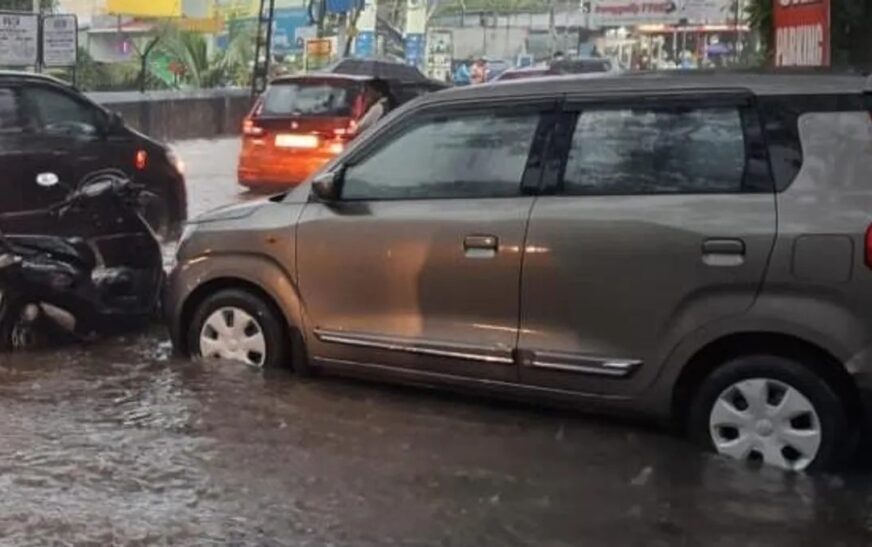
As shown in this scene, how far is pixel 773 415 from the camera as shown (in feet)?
19.1

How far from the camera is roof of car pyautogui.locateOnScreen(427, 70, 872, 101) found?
589 cm

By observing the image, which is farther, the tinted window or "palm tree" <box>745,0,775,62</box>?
"palm tree" <box>745,0,775,62</box>

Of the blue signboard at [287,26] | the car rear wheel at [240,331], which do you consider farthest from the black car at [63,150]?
the blue signboard at [287,26]

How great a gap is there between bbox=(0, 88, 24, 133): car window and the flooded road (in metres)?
2.36

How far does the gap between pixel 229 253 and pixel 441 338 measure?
1.39m

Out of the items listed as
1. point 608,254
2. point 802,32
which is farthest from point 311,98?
point 608,254

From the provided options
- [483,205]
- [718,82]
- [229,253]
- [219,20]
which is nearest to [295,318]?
[229,253]

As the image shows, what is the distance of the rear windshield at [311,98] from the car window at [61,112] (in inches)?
302

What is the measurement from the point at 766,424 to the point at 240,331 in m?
2.91

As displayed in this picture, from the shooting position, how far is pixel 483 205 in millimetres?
6492

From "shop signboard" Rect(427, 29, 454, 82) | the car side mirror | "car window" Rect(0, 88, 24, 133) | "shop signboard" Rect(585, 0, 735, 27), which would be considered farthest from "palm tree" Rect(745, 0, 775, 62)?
"shop signboard" Rect(427, 29, 454, 82)

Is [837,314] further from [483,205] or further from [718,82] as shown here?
[483,205]

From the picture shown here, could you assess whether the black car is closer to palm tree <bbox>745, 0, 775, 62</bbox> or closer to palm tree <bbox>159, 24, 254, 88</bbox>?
palm tree <bbox>745, 0, 775, 62</bbox>

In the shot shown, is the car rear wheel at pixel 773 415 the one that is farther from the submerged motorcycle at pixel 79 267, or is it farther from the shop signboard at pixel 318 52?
the shop signboard at pixel 318 52
